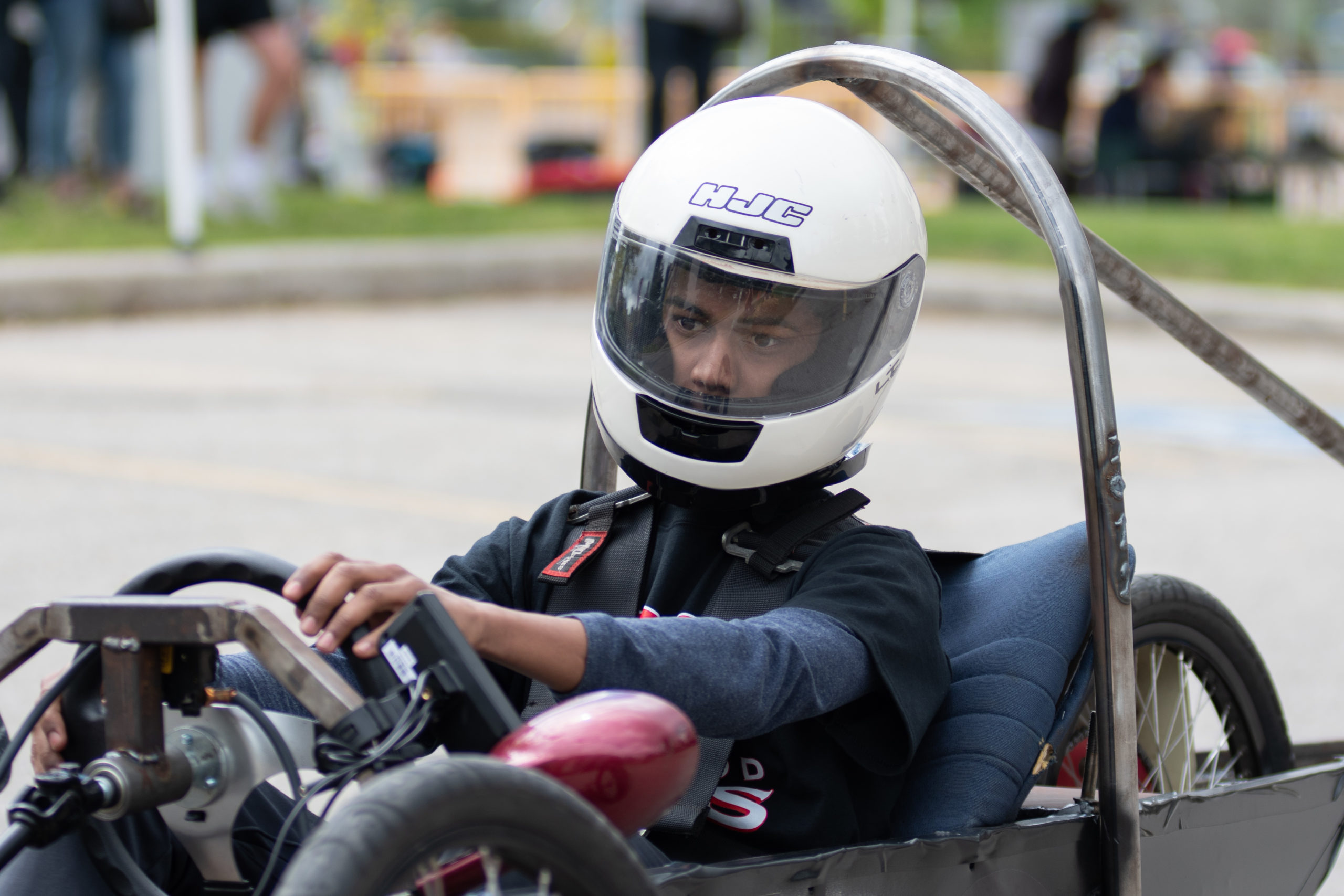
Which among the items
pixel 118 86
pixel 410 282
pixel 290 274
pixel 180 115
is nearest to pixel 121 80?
pixel 118 86

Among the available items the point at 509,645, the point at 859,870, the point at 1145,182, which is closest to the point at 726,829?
the point at 859,870

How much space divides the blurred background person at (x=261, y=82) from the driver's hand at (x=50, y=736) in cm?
877

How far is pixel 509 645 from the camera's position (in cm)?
165

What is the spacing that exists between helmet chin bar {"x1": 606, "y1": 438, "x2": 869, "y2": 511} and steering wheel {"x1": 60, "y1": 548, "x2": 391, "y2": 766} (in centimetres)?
50

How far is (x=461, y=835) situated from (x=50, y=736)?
62cm

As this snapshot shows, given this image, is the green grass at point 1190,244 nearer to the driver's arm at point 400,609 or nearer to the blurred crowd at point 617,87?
the blurred crowd at point 617,87

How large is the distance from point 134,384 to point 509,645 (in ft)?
19.1

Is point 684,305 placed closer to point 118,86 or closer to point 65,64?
point 65,64

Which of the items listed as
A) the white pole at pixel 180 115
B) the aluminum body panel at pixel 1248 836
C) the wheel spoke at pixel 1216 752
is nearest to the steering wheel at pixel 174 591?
the aluminum body panel at pixel 1248 836

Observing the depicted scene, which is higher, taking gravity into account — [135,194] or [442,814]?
[442,814]

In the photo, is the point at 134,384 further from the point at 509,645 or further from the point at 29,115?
the point at 509,645

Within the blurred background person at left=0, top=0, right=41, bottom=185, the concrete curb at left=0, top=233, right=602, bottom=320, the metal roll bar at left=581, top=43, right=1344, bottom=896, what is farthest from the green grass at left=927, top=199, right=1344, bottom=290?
the metal roll bar at left=581, top=43, right=1344, bottom=896

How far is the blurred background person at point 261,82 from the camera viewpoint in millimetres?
9992

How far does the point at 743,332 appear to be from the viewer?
212 cm
